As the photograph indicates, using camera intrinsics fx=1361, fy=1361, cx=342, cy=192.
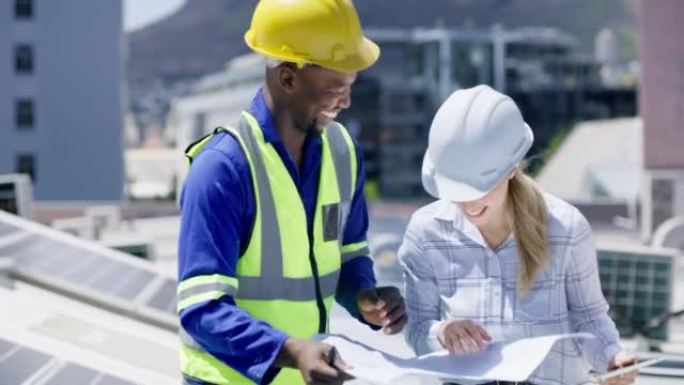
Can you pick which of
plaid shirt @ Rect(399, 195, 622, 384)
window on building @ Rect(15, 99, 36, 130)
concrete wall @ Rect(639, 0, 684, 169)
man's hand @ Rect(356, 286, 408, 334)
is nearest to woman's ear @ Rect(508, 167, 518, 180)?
plaid shirt @ Rect(399, 195, 622, 384)

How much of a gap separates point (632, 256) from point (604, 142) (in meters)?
55.2

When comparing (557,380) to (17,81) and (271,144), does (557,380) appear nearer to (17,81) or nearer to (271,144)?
(271,144)

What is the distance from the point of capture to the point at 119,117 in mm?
56750

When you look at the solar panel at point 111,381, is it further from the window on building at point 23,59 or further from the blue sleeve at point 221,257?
the window on building at point 23,59

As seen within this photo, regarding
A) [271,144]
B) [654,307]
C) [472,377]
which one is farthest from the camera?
[654,307]

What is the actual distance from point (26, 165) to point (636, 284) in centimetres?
4646

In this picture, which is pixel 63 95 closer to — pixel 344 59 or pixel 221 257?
pixel 344 59

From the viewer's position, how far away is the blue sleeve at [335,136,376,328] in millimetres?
2992

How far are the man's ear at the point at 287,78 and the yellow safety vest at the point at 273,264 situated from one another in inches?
3.8

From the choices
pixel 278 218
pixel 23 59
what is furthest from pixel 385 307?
pixel 23 59

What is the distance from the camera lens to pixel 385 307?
284cm

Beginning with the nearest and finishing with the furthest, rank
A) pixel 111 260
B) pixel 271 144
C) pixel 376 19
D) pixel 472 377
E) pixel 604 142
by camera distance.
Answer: pixel 472 377, pixel 271 144, pixel 111 260, pixel 604 142, pixel 376 19

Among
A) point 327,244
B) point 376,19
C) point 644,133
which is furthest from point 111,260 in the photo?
point 376,19

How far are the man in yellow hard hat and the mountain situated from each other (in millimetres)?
151268
